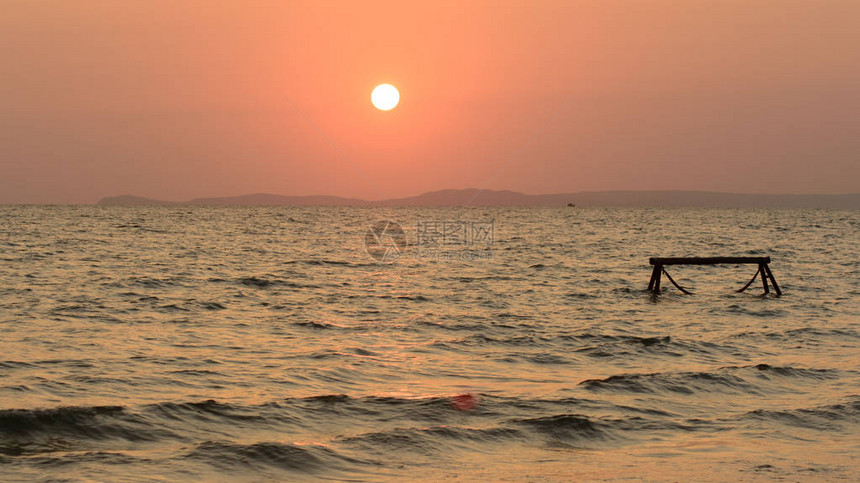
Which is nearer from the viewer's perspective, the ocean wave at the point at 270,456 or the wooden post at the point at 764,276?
the ocean wave at the point at 270,456

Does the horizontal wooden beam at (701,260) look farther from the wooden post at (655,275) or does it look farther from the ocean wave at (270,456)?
the ocean wave at (270,456)

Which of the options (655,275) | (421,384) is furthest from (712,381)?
(655,275)

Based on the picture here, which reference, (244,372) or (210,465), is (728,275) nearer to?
(244,372)

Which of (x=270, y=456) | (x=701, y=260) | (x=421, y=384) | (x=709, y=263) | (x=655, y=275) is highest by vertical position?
(x=701, y=260)

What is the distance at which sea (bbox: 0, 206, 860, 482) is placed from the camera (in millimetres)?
9234

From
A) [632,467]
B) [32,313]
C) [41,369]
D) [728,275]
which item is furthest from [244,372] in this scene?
[728,275]

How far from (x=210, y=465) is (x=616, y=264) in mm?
37417

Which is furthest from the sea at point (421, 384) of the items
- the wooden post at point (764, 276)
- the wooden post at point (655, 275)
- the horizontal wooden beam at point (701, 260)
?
the horizontal wooden beam at point (701, 260)

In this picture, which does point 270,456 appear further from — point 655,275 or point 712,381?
point 655,275

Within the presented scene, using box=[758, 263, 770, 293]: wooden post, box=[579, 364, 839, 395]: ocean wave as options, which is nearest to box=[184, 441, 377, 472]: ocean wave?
box=[579, 364, 839, 395]: ocean wave

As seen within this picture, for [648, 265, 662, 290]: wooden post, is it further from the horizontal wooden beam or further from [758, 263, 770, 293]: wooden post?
[758, 263, 770, 293]: wooden post

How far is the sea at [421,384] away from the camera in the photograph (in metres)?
9.23

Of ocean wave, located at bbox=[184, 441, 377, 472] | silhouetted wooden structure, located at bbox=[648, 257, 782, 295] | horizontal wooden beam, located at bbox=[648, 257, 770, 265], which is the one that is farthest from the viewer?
silhouetted wooden structure, located at bbox=[648, 257, 782, 295]

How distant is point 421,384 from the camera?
13406mm
